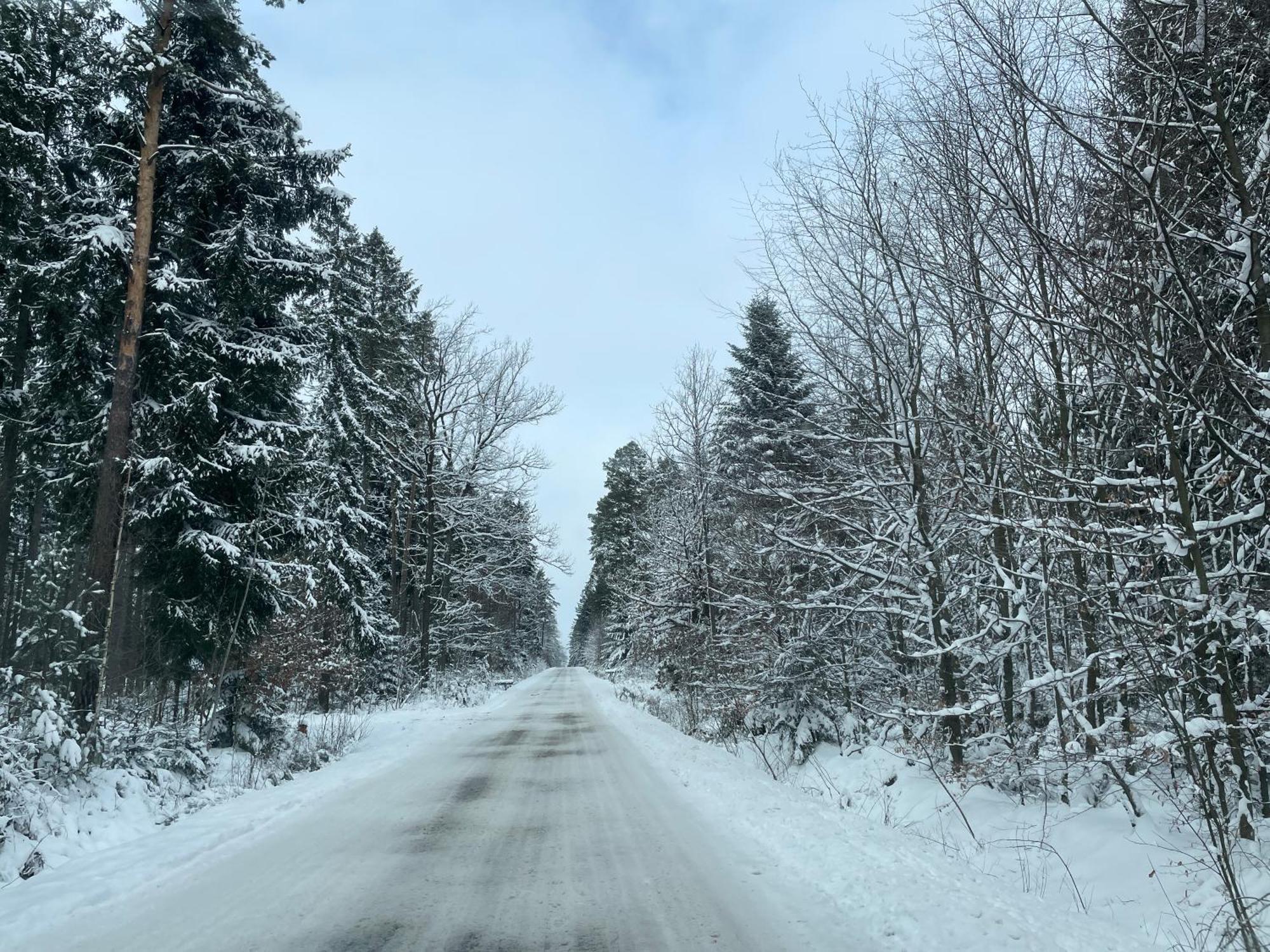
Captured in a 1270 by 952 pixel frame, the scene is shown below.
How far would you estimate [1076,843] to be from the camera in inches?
228

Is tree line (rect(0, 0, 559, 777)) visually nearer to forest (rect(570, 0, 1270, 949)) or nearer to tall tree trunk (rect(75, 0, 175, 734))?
tall tree trunk (rect(75, 0, 175, 734))

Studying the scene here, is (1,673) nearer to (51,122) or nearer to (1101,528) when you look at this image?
(1101,528)

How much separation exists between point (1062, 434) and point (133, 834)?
8.99 metres

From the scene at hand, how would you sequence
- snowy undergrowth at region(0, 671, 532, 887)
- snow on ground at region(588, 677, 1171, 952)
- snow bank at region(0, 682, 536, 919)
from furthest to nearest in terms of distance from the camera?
snowy undergrowth at region(0, 671, 532, 887)
snow bank at region(0, 682, 536, 919)
snow on ground at region(588, 677, 1171, 952)

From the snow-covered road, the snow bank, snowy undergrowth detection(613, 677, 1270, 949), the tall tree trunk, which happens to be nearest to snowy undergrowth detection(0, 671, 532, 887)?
the snow bank

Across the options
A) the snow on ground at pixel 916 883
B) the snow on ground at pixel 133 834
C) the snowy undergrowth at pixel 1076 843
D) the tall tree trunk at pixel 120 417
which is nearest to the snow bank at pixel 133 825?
the snow on ground at pixel 133 834

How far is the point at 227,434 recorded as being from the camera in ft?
37.0

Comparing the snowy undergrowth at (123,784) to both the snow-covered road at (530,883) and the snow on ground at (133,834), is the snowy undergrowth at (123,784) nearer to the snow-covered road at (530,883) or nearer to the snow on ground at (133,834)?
the snow on ground at (133,834)

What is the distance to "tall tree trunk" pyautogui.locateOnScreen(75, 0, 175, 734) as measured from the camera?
28.7 ft

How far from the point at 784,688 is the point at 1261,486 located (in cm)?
926

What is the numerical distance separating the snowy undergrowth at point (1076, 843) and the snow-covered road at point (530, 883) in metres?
0.33

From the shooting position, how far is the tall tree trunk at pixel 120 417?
8.73 meters

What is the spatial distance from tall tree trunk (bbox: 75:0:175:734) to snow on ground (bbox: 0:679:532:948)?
138 cm

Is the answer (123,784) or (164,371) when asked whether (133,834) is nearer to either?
(123,784)
